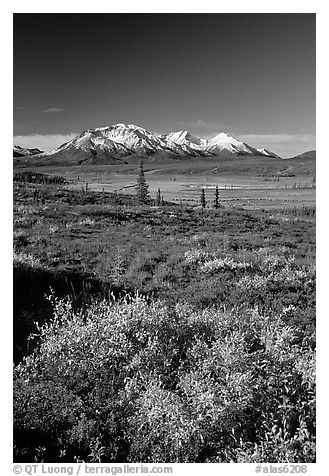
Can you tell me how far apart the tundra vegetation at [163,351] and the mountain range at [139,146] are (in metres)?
1.21

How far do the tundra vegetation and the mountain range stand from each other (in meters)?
1.21

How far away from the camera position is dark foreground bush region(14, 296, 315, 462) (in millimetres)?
4281

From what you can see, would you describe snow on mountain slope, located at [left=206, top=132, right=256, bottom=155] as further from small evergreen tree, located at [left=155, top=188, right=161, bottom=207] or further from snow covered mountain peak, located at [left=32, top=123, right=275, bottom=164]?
small evergreen tree, located at [left=155, top=188, right=161, bottom=207]

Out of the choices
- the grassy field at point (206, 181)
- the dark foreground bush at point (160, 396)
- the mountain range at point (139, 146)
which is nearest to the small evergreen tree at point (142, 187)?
the grassy field at point (206, 181)

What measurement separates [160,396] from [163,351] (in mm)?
908

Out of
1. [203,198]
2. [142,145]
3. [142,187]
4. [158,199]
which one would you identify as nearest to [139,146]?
[142,145]

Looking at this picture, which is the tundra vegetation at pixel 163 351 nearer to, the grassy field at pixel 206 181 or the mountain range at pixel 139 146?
the grassy field at pixel 206 181

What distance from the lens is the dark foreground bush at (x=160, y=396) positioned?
14.0 feet

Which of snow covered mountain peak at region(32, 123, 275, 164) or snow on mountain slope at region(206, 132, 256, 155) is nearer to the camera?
snow covered mountain peak at region(32, 123, 275, 164)

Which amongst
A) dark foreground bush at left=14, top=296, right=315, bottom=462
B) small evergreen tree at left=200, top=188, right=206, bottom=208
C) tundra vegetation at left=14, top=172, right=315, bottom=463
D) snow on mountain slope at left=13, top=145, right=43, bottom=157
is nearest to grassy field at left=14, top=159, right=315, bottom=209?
small evergreen tree at left=200, top=188, right=206, bottom=208

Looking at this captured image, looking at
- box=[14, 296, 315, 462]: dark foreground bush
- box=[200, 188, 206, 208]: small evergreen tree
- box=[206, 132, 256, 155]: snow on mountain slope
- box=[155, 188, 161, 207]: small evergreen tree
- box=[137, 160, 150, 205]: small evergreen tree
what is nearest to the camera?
box=[14, 296, 315, 462]: dark foreground bush

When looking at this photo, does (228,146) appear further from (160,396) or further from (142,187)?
(160,396)

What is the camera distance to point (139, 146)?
728cm

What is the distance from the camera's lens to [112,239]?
8.86 meters
